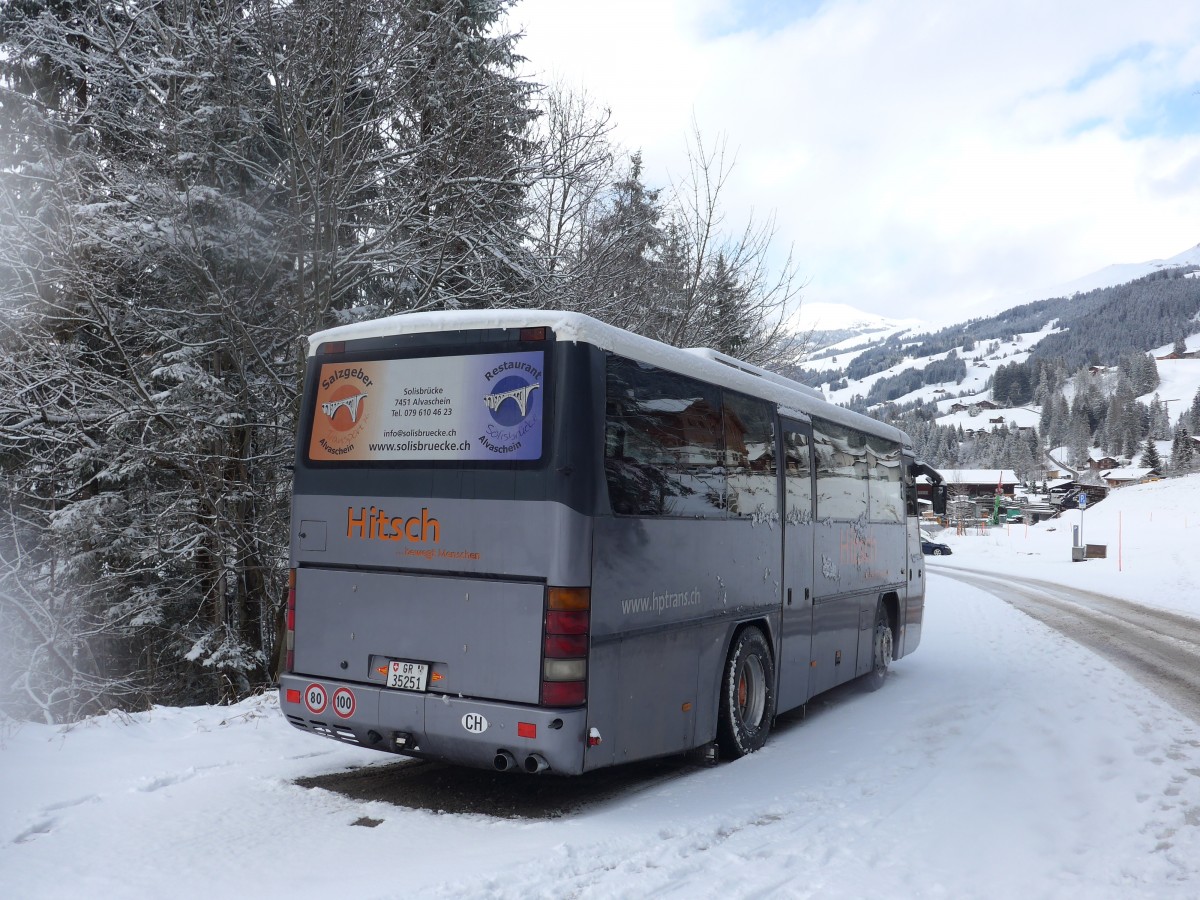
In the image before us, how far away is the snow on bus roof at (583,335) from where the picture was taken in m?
5.68

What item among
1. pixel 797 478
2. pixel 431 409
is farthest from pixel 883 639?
pixel 431 409

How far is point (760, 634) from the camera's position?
25.3ft

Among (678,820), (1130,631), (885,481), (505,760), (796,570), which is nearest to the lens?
(505,760)

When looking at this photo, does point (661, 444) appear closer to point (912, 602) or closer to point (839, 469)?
point (839, 469)

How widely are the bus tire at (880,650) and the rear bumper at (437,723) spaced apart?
257 inches

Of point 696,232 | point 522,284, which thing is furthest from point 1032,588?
point 522,284

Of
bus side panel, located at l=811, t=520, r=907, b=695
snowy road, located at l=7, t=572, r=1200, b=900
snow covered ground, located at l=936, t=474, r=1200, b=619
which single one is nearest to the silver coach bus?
snowy road, located at l=7, t=572, r=1200, b=900

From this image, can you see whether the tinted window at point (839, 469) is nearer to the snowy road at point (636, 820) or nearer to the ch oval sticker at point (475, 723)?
the snowy road at point (636, 820)

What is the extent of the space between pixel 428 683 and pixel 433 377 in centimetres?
195

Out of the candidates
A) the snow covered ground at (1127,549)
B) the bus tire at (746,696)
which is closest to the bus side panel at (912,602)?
the bus tire at (746,696)

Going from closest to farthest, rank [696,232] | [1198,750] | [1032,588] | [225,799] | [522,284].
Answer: [225,799]
[1198,750]
[522,284]
[696,232]
[1032,588]

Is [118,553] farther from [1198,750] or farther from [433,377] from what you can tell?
[1198,750]

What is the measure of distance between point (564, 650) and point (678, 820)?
1.29 metres

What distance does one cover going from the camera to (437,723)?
5.65 meters
